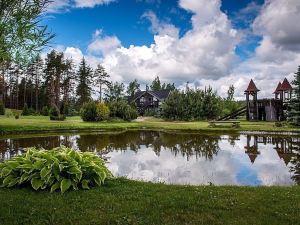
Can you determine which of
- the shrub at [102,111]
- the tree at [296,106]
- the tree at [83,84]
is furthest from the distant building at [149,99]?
the tree at [296,106]

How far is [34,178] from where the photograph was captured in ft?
23.7

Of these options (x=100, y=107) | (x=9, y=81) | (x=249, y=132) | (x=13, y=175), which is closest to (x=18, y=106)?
(x=9, y=81)

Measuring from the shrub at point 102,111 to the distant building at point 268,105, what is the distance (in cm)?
2115

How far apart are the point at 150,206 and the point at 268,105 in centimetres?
4460

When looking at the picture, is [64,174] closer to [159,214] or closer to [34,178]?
[34,178]

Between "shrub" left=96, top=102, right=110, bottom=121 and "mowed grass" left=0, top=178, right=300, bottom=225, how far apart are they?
37.2 m

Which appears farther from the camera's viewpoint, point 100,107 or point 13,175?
point 100,107

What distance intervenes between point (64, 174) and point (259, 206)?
4.21 m

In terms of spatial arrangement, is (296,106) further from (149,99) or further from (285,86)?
(149,99)

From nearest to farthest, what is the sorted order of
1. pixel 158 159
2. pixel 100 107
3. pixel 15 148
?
pixel 158 159
pixel 15 148
pixel 100 107

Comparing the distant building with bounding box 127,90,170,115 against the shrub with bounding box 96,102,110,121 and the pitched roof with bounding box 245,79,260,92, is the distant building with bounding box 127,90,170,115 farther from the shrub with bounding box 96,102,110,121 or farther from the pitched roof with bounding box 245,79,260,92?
the shrub with bounding box 96,102,110,121

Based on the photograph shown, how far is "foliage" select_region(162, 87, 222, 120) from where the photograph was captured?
176ft

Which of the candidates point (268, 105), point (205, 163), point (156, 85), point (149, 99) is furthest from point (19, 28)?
point (156, 85)

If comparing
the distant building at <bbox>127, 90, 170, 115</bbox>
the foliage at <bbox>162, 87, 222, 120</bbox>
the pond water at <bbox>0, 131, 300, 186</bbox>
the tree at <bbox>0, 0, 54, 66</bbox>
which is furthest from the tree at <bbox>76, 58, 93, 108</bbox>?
the tree at <bbox>0, 0, 54, 66</bbox>
